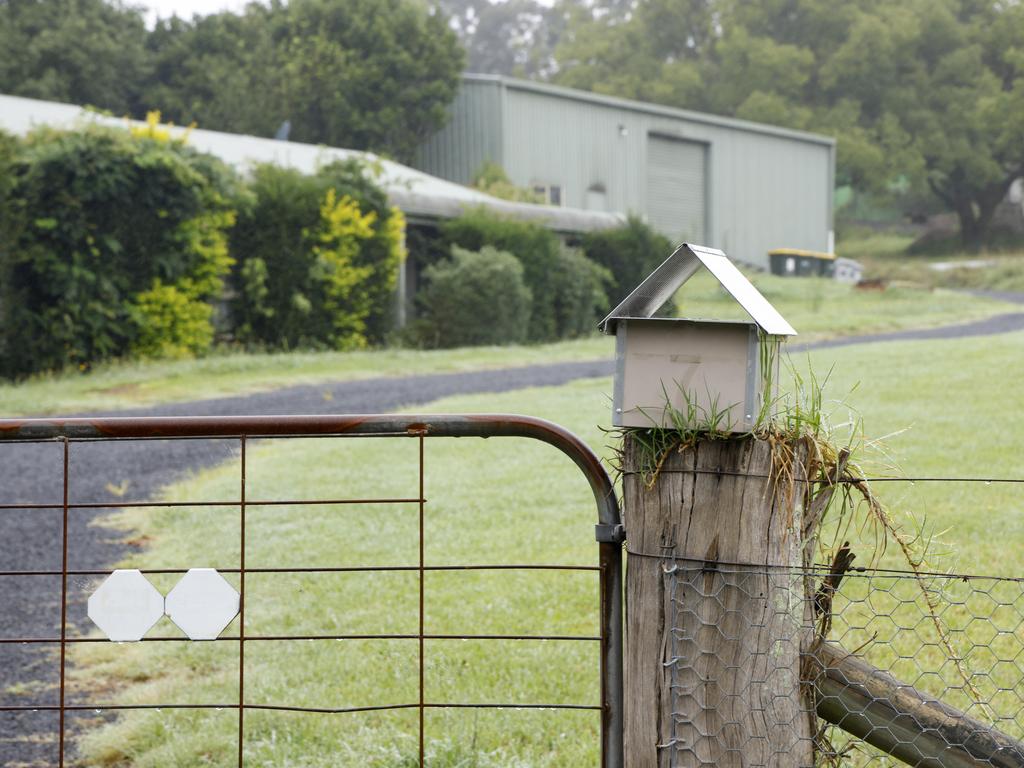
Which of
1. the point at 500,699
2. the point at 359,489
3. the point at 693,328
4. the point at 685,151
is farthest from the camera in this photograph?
the point at 685,151

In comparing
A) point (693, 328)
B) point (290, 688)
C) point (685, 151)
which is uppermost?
point (685, 151)

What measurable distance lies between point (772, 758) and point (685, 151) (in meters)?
35.2

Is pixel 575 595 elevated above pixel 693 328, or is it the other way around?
pixel 693 328

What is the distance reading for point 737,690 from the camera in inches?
91.4

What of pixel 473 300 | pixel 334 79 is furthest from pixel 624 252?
pixel 334 79

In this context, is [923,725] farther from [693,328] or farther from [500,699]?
[500,699]

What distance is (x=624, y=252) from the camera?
25172mm

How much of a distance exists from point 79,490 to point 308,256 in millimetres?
10446

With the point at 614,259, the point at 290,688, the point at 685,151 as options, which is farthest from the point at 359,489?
the point at 685,151

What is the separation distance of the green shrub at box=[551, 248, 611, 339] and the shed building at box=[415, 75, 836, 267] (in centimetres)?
613

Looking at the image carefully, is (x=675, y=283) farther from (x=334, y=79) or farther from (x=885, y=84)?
(x=885, y=84)

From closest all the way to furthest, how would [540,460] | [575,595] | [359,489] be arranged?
[575,595], [359,489], [540,460]

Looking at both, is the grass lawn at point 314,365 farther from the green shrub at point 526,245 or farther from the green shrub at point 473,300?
the green shrub at point 473,300

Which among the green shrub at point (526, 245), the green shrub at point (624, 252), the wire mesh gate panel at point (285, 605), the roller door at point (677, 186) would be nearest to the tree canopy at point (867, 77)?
the roller door at point (677, 186)
